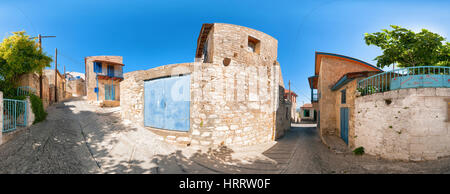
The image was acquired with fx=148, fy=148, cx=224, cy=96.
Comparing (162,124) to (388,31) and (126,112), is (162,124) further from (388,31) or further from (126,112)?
(388,31)

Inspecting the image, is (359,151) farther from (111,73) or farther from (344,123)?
(111,73)

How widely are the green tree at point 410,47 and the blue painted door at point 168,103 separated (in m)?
10.5

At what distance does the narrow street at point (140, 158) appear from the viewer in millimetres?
3982

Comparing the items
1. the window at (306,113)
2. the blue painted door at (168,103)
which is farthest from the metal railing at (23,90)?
the window at (306,113)

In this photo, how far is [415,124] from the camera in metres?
4.49

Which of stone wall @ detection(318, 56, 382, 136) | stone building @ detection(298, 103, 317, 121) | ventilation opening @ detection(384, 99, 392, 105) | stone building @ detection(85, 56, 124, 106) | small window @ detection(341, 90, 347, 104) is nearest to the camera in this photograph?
ventilation opening @ detection(384, 99, 392, 105)

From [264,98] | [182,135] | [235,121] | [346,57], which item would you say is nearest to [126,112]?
[182,135]

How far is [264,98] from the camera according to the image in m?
8.11

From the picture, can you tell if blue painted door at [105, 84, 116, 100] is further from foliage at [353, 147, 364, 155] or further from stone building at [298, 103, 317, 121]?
stone building at [298, 103, 317, 121]

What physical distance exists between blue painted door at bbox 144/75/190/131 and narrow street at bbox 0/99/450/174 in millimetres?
780

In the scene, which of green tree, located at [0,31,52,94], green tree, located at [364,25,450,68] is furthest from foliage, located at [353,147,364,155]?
green tree, located at [0,31,52,94]

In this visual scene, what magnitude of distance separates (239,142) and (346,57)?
1000 centimetres

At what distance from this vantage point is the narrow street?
3.98 m

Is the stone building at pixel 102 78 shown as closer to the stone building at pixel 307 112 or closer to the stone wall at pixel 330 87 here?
the stone wall at pixel 330 87
